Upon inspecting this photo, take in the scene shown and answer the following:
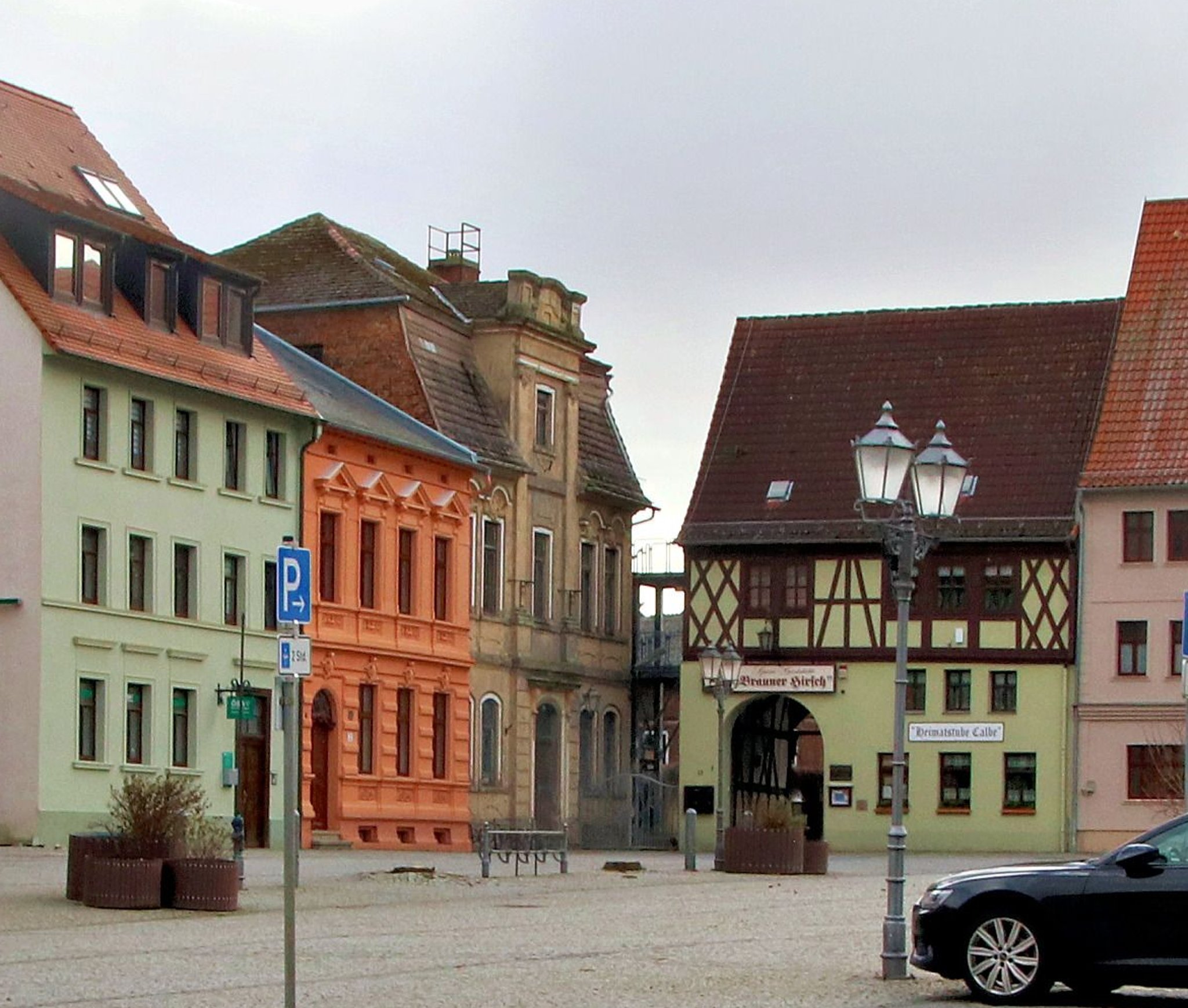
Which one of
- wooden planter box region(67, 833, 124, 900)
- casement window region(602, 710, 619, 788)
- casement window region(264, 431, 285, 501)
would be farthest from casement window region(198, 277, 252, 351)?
wooden planter box region(67, 833, 124, 900)

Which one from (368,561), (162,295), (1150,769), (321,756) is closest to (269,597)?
(321,756)

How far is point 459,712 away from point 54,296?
16.5 metres

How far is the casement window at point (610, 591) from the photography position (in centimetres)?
6762

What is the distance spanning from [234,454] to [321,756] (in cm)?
639

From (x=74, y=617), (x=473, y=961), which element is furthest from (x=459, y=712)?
(x=473, y=961)

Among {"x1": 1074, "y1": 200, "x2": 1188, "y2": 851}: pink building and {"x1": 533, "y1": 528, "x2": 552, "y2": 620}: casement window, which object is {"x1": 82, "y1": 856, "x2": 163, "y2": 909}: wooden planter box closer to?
{"x1": 533, "y1": 528, "x2": 552, "y2": 620}: casement window

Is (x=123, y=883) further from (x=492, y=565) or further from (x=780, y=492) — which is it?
(x=780, y=492)

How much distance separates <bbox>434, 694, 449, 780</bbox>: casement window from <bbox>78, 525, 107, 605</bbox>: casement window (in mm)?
12455

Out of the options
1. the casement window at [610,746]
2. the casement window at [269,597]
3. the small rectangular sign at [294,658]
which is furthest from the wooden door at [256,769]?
the small rectangular sign at [294,658]

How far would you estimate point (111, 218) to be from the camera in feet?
158

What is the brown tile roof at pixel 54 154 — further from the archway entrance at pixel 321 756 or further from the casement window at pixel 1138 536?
the casement window at pixel 1138 536

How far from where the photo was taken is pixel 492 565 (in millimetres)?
61781

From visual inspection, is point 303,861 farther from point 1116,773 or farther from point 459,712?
point 1116,773

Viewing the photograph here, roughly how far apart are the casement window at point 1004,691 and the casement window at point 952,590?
5.98 ft
